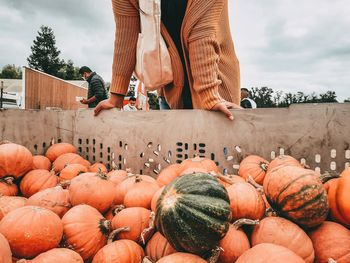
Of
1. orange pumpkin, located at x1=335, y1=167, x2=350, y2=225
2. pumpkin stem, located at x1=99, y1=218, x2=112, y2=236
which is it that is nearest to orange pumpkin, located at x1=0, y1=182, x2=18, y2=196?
pumpkin stem, located at x1=99, y1=218, x2=112, y2=236

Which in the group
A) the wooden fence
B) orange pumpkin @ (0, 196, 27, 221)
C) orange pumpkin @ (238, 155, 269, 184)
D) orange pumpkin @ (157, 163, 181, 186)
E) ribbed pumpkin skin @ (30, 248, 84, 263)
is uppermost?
the wooden fence

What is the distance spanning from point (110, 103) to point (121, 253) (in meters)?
1.76

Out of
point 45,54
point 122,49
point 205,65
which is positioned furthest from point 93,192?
point 45,54

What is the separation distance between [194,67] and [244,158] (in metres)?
0.88

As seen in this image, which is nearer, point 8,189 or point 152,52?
point 8,189

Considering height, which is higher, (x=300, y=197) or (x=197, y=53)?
(x=197, y=53)

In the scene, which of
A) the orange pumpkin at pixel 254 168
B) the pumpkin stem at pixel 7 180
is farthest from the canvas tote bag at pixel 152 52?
the pumpkin stem at pixel 7 180

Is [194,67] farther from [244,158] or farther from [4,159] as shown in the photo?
[4,159]

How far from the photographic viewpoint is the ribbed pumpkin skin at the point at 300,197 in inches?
56.6

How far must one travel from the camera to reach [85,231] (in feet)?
5.30

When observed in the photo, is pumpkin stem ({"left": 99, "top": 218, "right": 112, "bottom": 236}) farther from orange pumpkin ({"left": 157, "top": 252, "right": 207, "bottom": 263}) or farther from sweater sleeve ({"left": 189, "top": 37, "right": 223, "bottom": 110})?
sweater sleeve ({"left": 189, "top": 37, "right": 223, "bottom": 110})

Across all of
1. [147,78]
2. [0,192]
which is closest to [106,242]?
[0,192]

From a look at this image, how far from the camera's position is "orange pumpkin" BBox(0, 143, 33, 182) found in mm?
2301

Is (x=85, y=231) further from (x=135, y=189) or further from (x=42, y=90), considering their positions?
(x=42, y=90)
